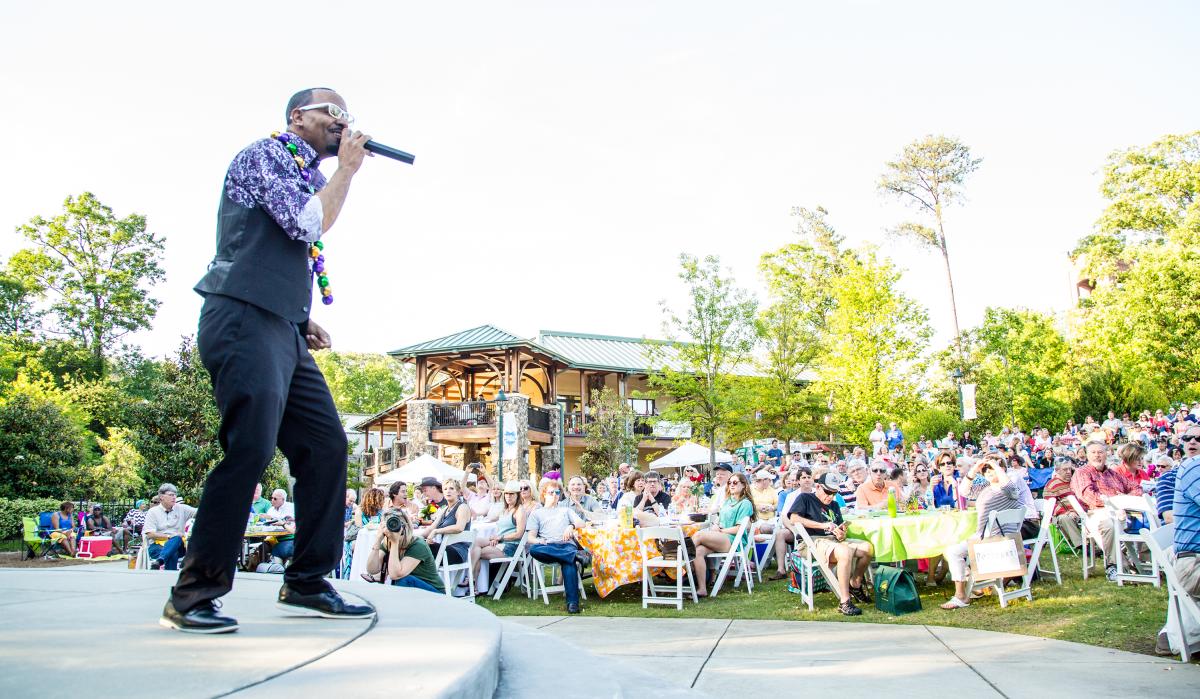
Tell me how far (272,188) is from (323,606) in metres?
1.35

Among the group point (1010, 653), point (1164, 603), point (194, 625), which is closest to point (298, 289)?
point (194, 625)

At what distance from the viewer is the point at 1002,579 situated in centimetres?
691

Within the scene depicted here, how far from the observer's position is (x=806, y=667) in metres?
4.81

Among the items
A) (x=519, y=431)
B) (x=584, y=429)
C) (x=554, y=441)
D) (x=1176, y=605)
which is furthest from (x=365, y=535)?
(x=584, y=429)

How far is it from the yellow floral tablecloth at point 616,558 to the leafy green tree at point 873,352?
19.4 meters

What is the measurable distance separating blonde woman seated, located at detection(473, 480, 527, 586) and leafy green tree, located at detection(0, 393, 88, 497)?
1666 centimetres

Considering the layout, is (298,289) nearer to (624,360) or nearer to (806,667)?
(806,667)

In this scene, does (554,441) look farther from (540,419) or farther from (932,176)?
(932,176)

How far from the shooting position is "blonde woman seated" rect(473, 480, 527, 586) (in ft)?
29.6

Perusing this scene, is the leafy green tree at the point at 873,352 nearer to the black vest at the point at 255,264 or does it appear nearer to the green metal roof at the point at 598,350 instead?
the green metal roof at the point at 598,350

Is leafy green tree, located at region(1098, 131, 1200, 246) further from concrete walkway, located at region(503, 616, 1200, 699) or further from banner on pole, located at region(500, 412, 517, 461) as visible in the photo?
concrete walkway, located at region(503, 616, 1200, 699)

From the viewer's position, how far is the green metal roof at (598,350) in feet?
120

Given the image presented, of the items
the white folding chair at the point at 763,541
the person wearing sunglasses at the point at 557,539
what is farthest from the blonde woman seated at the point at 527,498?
the white folding chair at the point at 763,541

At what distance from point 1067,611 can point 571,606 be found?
4.39 metres
